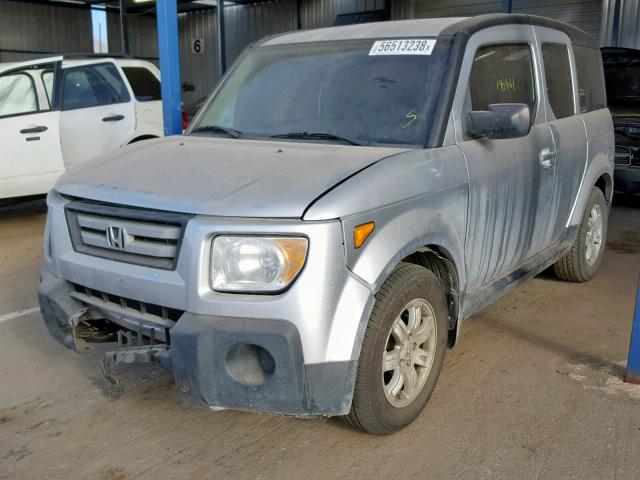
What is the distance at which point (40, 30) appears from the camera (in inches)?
1093

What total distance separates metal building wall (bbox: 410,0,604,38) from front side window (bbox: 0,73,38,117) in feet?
45.9

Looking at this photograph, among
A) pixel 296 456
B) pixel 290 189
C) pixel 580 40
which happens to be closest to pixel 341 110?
pixel 290 189

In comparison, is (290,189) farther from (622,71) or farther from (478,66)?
(622,71)

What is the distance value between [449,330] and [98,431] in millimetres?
1828

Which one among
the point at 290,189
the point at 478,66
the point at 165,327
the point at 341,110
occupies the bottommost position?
the point at 165,327

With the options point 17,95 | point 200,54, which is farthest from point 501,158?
point 200,54

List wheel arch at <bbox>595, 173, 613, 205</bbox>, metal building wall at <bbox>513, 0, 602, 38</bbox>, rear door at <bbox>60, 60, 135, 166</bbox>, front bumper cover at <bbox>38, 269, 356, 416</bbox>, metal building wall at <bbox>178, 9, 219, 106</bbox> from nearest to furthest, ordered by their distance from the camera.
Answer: front bumper cover at <bbox>38, 269, 356, 416</bbox> → wheel arch at <bbox>595, 173, 613, 205</bbox> → rear door at <bbox>60, 60, 135, 166</bbox> → metal building wall at <bbox>513, 0, 602, 38</bbox> → metal building wall at <bbox>178, 9, 219, 106</bbox>

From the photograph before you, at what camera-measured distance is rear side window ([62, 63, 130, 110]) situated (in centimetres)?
807

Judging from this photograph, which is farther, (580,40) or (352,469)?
(580,40)

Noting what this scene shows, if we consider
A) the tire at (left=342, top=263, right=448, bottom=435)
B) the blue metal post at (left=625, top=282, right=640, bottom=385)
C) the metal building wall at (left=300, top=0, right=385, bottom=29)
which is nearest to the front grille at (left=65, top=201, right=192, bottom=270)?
the tire at (left=342, top=263, right=448, bottom=435)

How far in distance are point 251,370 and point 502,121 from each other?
177cm

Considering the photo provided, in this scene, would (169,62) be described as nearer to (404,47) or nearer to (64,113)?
(64,113)

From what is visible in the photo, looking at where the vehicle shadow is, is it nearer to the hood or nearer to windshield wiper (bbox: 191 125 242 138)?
the hood

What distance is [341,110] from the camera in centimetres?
354
